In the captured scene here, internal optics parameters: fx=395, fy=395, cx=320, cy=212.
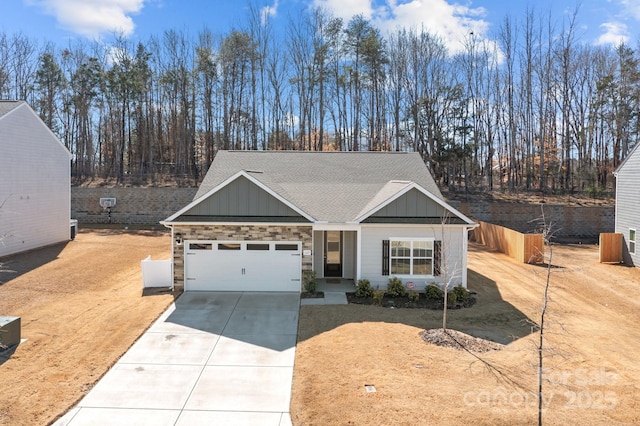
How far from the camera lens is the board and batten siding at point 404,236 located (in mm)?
13255

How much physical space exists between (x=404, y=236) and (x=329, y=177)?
4.91m

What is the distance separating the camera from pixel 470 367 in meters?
7.82

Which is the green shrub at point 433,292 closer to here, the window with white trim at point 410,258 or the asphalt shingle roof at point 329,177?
the window with white trim at point 410,258

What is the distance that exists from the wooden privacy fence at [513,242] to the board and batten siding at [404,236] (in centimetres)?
576

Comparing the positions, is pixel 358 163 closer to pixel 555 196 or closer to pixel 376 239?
pixel 376 239

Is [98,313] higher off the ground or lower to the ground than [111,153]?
lower

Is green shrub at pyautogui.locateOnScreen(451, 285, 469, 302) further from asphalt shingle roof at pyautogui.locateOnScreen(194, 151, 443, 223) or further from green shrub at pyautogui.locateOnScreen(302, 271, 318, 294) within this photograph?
green shrub at pyautogui.locateOnScreen(302, 271, 318, 294)

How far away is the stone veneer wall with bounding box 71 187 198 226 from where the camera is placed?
99.1 feet

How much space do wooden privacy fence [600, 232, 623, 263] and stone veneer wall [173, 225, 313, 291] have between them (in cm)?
1570

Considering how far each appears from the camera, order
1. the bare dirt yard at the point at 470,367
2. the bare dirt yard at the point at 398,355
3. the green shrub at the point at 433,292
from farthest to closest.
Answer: the green shrub at the point at 433,292 → the bare dirt yard at the point at 398,355 → the bare dirt yard at the point at 470,367

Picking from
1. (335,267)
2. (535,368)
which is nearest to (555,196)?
(335,267)

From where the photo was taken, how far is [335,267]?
15641mm

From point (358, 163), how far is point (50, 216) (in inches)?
678

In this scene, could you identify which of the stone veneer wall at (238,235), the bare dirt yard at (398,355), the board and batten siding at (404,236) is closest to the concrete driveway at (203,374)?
the bare dirt yard at (398,355)
